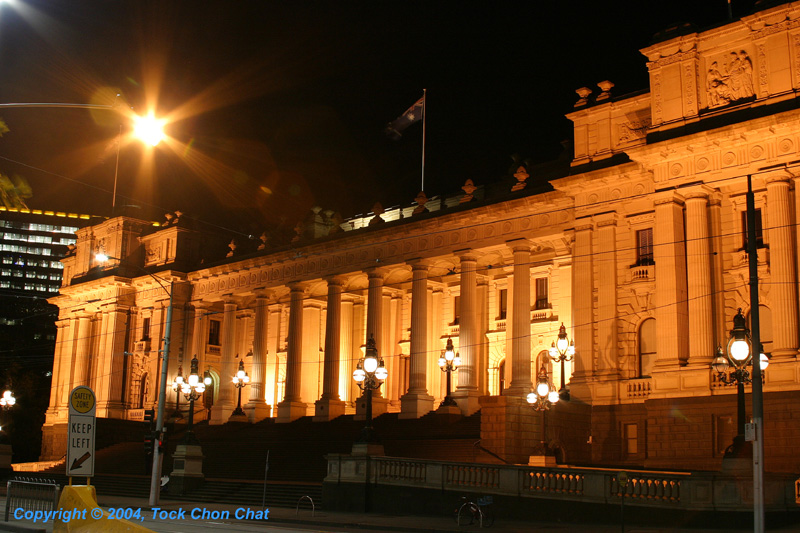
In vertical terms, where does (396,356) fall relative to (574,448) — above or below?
above

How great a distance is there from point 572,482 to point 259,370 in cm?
3341

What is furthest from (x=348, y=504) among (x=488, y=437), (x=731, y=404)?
(x=731, y=404)

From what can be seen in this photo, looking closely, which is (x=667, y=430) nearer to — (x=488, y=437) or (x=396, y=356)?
(x=488, y=437)

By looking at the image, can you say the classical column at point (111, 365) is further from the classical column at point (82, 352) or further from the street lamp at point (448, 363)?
the street lamp at point (448, 363)

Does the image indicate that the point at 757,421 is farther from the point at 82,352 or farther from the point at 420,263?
the point at 82,352

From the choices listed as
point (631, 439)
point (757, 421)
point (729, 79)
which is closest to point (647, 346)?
point (631, 439)

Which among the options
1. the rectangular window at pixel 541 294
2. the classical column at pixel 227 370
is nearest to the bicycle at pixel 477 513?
the rectangular window at pixel 541 294

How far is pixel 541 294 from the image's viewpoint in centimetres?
4731

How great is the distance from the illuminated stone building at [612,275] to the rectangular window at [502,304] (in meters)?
0.10

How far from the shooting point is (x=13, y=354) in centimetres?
8231

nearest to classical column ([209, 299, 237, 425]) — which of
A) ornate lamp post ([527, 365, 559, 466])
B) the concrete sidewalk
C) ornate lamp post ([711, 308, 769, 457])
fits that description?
the concrete sidewalk

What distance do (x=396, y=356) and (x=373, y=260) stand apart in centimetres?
762

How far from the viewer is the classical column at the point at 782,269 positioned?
1224 inches

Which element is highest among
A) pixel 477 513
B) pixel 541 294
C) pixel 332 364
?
pixel 541 294
